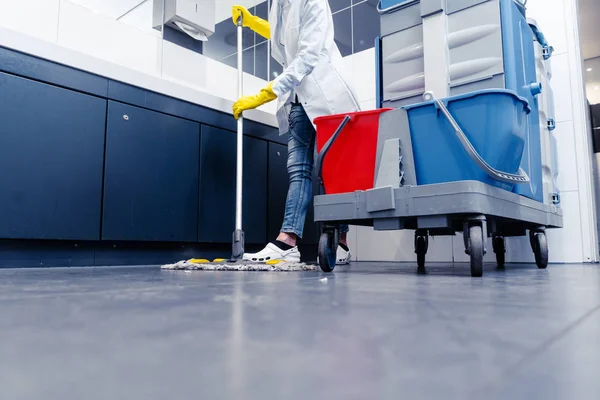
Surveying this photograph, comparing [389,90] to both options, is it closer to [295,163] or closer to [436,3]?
[436,3]

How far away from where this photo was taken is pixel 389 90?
1744 millimetres

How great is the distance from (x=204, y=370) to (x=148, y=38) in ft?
8.34

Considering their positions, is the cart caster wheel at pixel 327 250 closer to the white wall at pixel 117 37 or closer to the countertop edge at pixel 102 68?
the countertop edge at pixel 102 68

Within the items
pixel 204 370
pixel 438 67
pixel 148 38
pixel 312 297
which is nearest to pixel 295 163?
pixel 438 67

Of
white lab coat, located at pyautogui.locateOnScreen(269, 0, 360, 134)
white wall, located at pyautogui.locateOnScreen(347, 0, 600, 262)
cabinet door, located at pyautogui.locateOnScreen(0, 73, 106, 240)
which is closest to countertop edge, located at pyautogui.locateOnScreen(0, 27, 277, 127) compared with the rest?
cabinet door, located at pyautogui.locateOnScreen(0, 73, 106, 240)

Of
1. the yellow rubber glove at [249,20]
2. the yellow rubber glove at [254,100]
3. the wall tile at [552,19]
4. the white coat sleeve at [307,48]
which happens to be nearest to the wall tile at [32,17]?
the yellow rubber glove at [249,20]

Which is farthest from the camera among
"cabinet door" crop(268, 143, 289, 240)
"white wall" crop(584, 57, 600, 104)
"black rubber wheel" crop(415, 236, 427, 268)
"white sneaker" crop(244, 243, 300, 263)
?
"white wall" crop(584, 57, 600, 104)

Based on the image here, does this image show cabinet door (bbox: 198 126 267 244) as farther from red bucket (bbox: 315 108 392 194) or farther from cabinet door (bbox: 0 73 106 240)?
red bucket (bbox: 315 108 392 194)

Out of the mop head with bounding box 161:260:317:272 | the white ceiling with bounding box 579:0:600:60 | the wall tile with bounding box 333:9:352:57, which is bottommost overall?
the mop head with bounding box 161:260:317:272

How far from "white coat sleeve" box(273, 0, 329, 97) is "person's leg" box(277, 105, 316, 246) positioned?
0.15m

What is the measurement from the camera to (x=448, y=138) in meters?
1.15

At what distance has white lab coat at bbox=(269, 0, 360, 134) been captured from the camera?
1642 mm

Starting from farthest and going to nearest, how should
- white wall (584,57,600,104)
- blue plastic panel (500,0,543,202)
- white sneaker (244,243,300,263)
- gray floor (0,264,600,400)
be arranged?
1. white wall (584,57,600,104)
2. white sneaker (244,243,300,263)
3. blue plastic panel (500,0,543,202)
4. gray floor (0,264,600,400)

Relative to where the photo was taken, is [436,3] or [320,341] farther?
[436,3]
